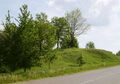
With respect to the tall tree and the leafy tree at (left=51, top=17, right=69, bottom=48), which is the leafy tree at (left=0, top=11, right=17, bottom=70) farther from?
the leafy tree at (left=51, top=17, right=69, bottom=48)

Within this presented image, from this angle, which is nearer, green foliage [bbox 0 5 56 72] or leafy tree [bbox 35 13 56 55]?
green foliage [bbox 0 5 56 72]

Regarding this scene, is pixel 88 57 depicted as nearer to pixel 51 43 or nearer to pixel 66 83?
pixel 51 43

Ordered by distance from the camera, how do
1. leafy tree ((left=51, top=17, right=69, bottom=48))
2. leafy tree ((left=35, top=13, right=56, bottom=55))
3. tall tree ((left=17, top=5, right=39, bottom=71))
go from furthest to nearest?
1. leafy tree ((left=51, top=17, right=69, bottom=48))
2. leafy tree ((left=35, top=13, right=56, bottom=55))
3. tall tree ((left=17, top=5, right=39, bottom=71))

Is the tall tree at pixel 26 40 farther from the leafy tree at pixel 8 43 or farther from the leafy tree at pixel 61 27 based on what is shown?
the leafy tree at pixel 61 27

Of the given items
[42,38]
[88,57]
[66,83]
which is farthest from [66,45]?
[66,83]

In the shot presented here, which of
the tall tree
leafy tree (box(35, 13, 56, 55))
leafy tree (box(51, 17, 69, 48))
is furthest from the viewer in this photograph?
leafy tree (box(51, 17, 69, 48))

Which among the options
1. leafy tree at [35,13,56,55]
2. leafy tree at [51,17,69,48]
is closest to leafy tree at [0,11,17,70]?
leafy tree at [35,13,56,55]

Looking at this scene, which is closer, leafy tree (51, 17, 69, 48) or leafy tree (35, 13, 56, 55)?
leafy tree (35, 13, 56, 55)

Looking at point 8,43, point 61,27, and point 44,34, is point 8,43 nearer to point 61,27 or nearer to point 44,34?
point 44,34

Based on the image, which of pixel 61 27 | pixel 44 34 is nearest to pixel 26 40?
pixel 44 34

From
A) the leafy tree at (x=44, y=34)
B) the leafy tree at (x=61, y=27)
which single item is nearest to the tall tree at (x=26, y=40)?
the leafy tree at (x=44, y=34)

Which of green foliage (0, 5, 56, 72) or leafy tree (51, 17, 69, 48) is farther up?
leafy tree (51, 17, 69, 48)

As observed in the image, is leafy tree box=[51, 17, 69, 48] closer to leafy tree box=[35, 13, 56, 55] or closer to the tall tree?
leafy tree box=[35, 13, 56, 55]

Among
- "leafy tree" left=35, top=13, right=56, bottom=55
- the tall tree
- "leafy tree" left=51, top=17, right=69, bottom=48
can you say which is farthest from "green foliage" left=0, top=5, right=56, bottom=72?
"leafy tree" left=51, top=17, right=69, bottom=48
